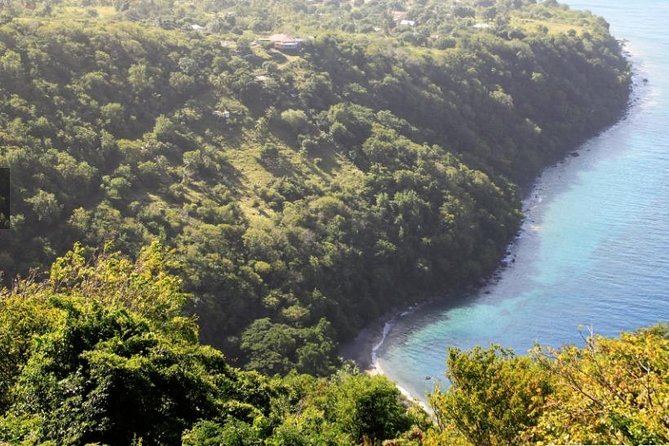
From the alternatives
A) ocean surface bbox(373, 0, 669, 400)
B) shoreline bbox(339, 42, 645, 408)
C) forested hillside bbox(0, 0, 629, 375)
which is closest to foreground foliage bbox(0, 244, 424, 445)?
forested hillside bbox(0, 0, 629, 375)

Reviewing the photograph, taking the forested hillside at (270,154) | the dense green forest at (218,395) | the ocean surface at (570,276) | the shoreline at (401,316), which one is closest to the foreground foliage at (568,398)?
the dense green forest at (218,395)

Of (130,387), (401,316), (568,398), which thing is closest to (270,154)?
(401,316)

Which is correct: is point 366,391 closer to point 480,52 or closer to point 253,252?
point 253,252

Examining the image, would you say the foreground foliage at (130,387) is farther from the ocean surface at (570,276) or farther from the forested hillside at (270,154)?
the ocean surface at (570,276)

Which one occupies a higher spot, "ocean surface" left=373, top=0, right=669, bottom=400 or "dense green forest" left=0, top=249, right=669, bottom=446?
"dense green forest" left=0, top=249, right=669, bottom=446

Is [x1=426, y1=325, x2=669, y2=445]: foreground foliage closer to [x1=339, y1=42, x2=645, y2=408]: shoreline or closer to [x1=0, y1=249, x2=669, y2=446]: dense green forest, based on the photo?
[x1=0, y1=249, x2=669, y2=446]: dense green forest

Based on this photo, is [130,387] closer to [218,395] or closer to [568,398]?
[218,395]
